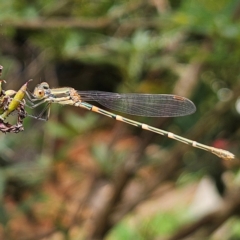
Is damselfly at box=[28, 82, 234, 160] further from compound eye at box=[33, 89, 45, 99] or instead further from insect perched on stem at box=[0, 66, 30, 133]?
insect perched on stem at box=[0, 66, 30, 133]

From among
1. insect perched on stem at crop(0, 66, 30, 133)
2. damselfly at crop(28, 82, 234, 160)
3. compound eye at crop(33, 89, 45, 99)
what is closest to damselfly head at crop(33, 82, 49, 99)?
compound eye at crop(33, 89, 45, 99)

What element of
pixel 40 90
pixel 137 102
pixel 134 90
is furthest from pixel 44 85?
pixel 134 90

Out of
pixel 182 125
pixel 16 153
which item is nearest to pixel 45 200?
pixel 16 153

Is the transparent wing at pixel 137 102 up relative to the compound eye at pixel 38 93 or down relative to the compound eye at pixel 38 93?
up

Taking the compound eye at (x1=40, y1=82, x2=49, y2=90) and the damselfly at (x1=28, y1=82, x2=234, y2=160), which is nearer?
the compound eye at (x1=40, y1=82, x2=49, y2=90)

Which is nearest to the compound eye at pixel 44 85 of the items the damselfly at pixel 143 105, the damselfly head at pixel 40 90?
the damselfly head at pixel 40 90

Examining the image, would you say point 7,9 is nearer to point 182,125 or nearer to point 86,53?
point 86,53

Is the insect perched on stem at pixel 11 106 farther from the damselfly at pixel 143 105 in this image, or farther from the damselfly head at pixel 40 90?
the damselfly at pixel 143 105

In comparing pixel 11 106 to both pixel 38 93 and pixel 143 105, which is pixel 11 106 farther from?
pixel 143 105
